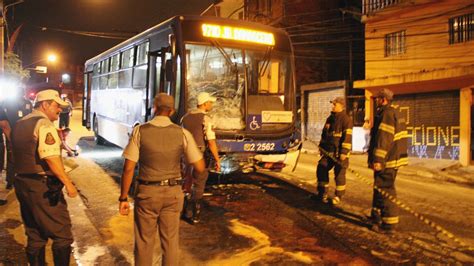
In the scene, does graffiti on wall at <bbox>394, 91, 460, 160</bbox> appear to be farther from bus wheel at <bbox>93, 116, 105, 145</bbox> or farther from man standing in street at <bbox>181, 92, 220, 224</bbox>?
man standing in street at <bbox>181, 92, 220, 224</bbox>

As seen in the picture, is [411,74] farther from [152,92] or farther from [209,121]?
[209,121]

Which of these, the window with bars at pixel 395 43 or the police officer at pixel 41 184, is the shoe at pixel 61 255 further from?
the window with bars at pixel 395 43

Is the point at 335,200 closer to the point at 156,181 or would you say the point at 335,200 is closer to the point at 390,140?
the point at 390,140

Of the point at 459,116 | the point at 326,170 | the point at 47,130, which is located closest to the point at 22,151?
the point at 47,130

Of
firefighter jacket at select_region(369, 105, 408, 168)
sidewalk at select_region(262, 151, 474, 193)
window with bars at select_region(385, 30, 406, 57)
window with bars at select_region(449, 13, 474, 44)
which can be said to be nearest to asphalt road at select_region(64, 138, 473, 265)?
firefighter jacket at select_region(369, 105, 408, 168)

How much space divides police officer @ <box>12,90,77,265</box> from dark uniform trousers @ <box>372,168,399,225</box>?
4.17 metres

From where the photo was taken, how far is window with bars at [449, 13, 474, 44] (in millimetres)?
15125

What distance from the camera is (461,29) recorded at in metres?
15.4

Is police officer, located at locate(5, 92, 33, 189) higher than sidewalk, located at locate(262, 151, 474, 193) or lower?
higher

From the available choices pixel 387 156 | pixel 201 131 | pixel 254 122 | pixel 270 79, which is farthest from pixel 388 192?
pixel 270 79

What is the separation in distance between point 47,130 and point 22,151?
0.32 meters

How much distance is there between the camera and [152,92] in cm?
878

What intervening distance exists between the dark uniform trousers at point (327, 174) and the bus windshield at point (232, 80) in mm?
1428

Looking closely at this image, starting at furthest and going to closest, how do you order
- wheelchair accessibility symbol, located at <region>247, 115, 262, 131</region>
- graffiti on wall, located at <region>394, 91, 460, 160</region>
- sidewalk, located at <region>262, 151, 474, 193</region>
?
1. graffiti on wall, located at <region>394, 91, 460, 160</region>
2. sidewalk, located at <region>262, 151, 474, 193</region>
3. wheelchair accessibility symbol, located at <region>247, 115, 262, 131</region>
